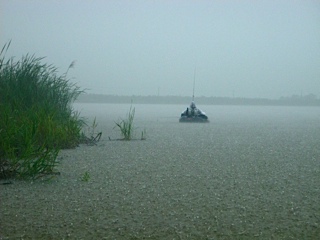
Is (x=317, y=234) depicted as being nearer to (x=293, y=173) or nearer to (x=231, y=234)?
(x=231, y=234)

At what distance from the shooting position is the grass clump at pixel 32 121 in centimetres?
178

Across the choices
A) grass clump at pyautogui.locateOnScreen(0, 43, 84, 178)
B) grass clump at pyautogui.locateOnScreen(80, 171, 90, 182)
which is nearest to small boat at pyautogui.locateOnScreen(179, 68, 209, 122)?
grass clump at pyautogui.locateOnScreen(0, 43, 84, 178)

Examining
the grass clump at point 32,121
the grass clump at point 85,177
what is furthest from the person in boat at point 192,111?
the grass clump at point 85,177

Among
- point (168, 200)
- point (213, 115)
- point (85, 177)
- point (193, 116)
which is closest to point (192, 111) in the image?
point (193, 116)

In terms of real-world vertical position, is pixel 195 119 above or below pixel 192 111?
below

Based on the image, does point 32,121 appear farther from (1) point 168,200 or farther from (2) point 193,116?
(2) point 193,116

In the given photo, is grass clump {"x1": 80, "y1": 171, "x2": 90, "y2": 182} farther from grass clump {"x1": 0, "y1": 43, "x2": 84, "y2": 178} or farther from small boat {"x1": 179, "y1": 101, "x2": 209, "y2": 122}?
small boat {"x1": 179, "y1": 101, "x2": 209, "y2": 122}

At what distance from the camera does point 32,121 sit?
246 centimetres

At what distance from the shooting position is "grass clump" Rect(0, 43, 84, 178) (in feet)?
5.83

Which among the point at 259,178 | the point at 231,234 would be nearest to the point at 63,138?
the point at 259,178

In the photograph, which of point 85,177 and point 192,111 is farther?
point 192,111

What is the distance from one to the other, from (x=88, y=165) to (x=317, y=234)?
1302 mm

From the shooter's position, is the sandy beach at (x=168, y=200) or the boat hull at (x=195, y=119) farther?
the boat hull at (x=195, y=119)

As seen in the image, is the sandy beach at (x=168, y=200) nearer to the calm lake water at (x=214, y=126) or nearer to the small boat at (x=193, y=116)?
the calm lake water at (x=214, y=126)
